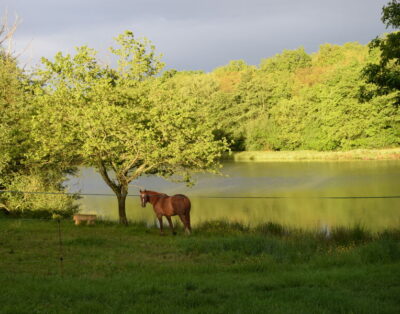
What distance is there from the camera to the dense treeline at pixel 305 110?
55.8 m

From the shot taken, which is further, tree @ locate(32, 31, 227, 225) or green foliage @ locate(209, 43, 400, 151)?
green foliage @ locate(209, 43, 400, 151)

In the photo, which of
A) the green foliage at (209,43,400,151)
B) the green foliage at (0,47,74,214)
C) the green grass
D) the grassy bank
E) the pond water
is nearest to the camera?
the green grass

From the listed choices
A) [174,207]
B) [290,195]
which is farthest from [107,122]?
[290,195]

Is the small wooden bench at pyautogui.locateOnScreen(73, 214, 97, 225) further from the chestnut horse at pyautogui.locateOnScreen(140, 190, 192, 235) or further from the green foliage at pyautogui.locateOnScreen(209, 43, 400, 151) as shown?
the green foliage at pyautogui.locateOnScreen(209, 43, 400, 151)

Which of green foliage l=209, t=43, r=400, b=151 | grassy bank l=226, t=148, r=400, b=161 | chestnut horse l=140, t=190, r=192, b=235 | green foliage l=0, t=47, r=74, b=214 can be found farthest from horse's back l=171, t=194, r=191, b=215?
grassy bank l=226, t=148, r=400, b=161

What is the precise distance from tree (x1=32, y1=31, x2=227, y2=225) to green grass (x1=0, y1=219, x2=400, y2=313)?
3371 millimetres

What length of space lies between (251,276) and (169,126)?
8.46 meters

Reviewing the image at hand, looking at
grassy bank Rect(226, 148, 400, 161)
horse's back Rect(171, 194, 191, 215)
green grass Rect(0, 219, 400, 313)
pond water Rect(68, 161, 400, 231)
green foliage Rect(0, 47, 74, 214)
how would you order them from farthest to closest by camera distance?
grassy bank Rect(226, 148, 400, 161) → pond water Rect(68, 161, 400, 231) → green foliage Rect(0, 47, 74, 214) → horse's back Rect(171, 194, 191, 215) → green grass Rect(0, 219, 400, 313)

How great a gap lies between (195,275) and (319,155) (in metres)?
51.4

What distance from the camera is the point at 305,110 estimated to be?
215 feet

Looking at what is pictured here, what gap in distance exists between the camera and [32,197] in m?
18.5

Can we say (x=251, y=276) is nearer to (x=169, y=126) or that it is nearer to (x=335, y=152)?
(x=169, y=126)

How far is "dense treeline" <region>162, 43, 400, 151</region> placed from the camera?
5575 centimetres

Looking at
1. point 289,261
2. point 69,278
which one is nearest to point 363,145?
point 289,261
